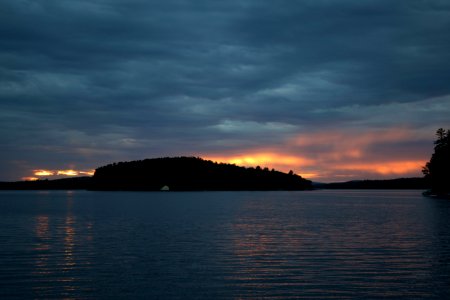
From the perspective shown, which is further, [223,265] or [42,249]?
[42,249]

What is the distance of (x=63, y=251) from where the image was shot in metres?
48.7

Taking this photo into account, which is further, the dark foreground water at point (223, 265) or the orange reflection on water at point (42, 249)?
the orange reflection on water at point (42, 249)

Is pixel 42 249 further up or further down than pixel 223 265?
further up

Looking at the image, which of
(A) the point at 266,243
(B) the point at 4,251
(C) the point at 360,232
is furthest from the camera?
(C) the point at 360,232

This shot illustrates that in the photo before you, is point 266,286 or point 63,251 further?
point 63,251

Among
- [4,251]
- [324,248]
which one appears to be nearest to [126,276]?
[4,251]

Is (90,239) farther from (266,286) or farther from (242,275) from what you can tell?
(266,286)

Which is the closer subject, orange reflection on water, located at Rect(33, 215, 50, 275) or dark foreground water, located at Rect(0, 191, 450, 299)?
dark foreground water, located at Rect(0, 191, 450, 299)

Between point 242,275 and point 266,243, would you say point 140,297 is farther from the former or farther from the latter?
point 266,243

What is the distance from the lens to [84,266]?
39844mm

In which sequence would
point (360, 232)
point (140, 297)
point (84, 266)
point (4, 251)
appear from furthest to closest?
1. point (360, 232)
2. point (4, 251)
3. point (84, 266)
4. point (140, 297)

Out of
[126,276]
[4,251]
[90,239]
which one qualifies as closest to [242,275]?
[126,276]

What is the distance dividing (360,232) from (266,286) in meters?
39.6

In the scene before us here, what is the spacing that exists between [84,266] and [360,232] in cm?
4084
